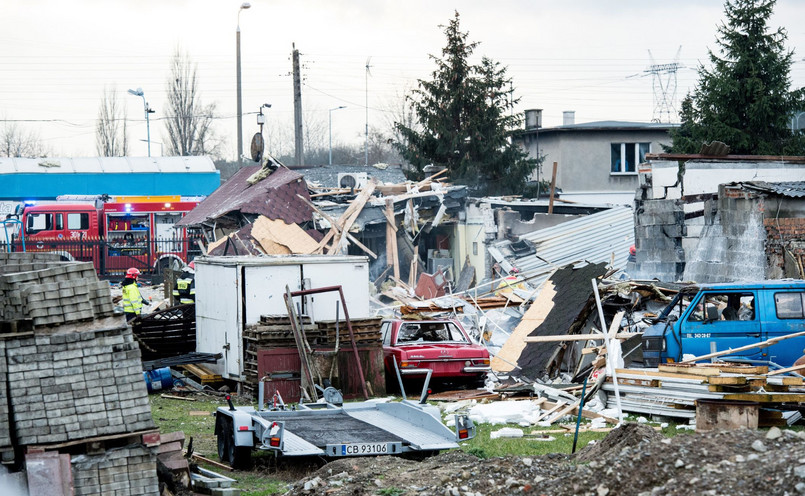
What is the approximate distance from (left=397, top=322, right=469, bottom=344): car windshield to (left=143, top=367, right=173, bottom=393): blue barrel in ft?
14.2

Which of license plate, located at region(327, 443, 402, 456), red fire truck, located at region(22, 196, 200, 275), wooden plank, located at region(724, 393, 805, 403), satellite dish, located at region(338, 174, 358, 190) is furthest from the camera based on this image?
satellite dish, located at region(338, 174, 358, 190)

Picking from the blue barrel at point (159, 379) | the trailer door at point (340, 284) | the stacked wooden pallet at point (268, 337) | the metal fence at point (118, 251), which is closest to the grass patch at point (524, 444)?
the stacked wooden pallet at point (268, 337)

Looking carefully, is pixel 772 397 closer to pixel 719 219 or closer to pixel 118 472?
pixel 118 472

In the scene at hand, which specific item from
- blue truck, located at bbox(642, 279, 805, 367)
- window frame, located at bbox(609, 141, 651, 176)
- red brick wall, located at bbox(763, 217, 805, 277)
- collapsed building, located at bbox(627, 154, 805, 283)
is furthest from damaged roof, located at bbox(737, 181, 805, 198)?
window frame, located at bbox(609, 141, 651, 176)

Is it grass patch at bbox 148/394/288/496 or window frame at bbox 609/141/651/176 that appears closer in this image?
grass patch at bbox 148/394/288/496

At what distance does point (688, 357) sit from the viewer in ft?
43.4

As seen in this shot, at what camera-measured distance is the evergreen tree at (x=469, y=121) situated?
41781mm

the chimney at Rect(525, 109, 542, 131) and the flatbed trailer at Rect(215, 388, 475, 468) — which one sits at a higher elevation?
the chimney at Rect(525, 109, 542, 131)

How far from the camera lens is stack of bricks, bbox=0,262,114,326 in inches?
311

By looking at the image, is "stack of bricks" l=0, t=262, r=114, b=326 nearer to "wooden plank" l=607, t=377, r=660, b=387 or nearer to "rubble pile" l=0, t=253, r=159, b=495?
"rubble pile" l=0, t=253, r=159, b=495

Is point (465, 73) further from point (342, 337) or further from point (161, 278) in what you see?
point (342, 337)

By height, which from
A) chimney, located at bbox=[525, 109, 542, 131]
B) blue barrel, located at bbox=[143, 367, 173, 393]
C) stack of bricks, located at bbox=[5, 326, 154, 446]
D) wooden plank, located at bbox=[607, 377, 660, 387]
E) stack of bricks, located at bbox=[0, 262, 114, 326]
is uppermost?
chimney, located at bbox=[525, 109, 542, 131]

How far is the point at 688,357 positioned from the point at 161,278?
81.6 ft

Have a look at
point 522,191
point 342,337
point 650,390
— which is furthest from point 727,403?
point 522,191
